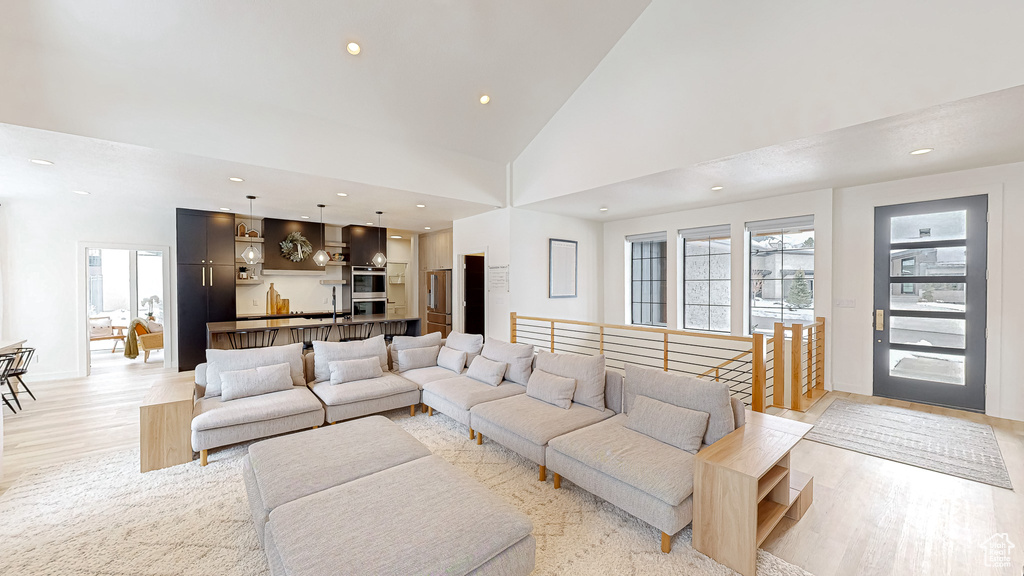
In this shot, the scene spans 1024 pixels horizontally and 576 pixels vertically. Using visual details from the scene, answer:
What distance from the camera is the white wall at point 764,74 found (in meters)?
2.47

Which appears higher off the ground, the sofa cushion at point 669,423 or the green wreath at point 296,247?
the green wreath at point 296,247

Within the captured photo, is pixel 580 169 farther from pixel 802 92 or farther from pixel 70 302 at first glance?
pixel 70 302

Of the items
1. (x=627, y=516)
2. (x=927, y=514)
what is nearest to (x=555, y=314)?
(x=627, y=516)

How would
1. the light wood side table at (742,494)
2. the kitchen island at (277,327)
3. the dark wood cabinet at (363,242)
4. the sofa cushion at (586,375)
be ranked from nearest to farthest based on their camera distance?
the light wood side table at (742,494)
the sofa cushion at (586,375)
the kitchen island at (277,327)
the dark wood cabinet at (363,242)

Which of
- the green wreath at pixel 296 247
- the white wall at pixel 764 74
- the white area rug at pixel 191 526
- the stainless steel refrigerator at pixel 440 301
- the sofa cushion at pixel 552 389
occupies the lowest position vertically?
the white area rug at pixel 191 526

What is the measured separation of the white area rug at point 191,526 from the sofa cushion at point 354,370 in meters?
1.07

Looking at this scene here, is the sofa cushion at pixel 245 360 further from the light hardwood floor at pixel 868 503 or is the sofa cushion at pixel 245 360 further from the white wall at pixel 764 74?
the white wall at pixel 764 74

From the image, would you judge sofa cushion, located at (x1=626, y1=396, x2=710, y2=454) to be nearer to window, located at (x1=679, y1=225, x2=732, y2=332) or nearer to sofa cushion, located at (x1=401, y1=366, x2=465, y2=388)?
sofa cushion, located at (x1=401, y1=366, x2=465, y2=388)

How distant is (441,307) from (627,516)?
5.53 m

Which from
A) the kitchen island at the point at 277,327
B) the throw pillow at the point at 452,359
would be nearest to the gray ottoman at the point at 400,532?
the throw pillow at the point at 452,359

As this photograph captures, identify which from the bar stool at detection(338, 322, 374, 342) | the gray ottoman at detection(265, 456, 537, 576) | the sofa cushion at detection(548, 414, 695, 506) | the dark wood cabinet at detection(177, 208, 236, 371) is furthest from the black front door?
the dark wood cabinet at detection(177, 208, 236, 371)

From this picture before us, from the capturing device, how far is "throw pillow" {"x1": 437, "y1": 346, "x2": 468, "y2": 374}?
4.62 m

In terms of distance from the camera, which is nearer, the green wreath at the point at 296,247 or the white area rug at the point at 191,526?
the white area rug at the point at 191,526

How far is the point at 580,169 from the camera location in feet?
15.8
